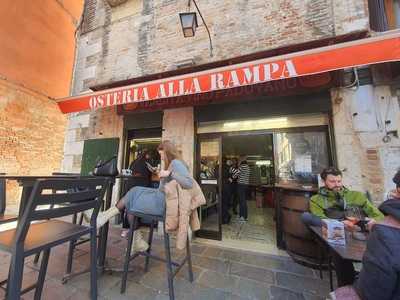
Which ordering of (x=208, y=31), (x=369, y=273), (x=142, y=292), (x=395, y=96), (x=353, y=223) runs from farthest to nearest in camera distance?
(x=208, y=31) < (x=395, y=96) < (x=142, y=292) < (x=353, y=223) < (x=369, y=273)

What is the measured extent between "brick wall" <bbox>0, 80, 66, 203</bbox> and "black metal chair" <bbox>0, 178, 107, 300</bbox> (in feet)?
24.2

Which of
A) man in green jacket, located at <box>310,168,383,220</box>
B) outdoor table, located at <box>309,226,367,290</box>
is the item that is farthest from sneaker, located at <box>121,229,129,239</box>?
outdoor table, located at <box>309,226,367,290</box>

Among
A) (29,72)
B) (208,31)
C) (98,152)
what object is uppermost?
(29,72)

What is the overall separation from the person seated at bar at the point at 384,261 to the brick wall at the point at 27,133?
9542 millimetres

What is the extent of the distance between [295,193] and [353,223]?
1.01m

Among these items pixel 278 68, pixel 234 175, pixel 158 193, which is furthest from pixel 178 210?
pixel 234 175

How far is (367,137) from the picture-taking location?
9.95ft

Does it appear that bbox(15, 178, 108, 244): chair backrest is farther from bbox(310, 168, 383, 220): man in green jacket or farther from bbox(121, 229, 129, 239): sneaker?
bbox(310, 168, 383, 220): man in green jacket

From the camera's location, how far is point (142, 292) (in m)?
2.15

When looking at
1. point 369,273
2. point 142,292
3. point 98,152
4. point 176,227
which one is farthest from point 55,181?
point 98,152

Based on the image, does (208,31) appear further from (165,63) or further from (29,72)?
(29,72)

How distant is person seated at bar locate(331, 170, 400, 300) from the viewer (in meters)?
0.99

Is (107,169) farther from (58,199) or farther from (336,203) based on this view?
(336,203)

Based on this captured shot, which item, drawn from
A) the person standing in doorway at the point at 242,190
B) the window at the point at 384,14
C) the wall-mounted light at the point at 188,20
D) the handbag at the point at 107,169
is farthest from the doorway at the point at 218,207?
the window at the point at 384,14
